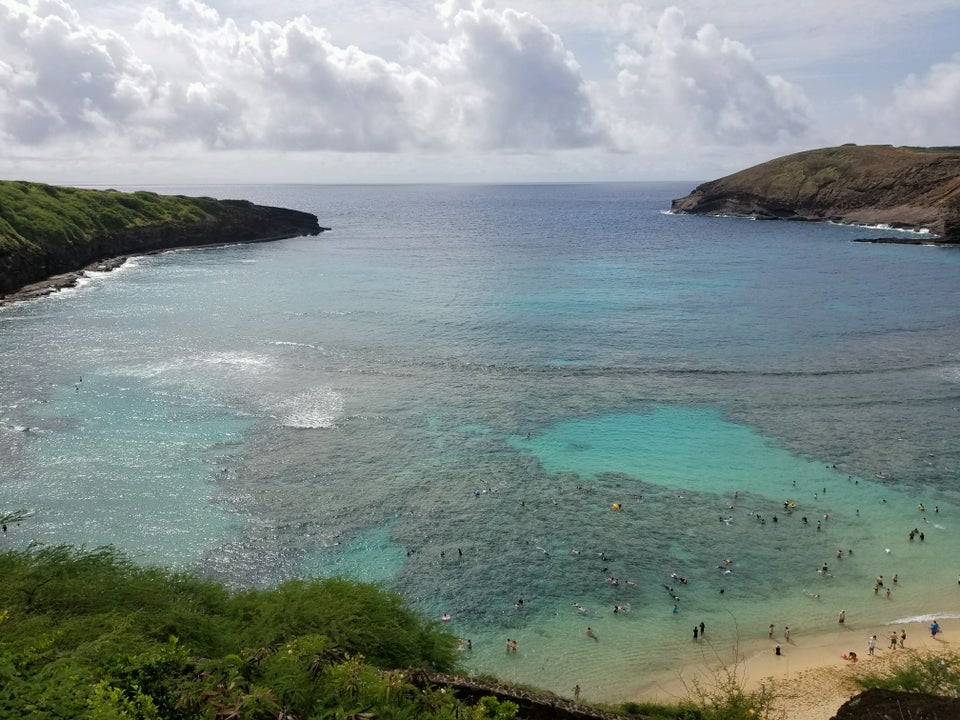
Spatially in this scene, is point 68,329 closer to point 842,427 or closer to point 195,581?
point 195,581

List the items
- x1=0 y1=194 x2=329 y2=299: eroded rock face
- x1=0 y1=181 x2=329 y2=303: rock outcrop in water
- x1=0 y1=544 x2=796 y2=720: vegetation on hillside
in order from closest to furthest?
x1=0 y1=544 x2=796 y2=720: vegetation on hillside, x1=0 y1=194 x2=329 y2=299: eroded rock face, x1=0 y1=181 x2=329 y2=303: rock outcrop in water

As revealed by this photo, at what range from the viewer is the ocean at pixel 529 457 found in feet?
128

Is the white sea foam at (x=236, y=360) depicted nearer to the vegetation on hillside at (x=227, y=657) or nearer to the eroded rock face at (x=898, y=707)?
the vegetation on hillside at (x=227, y=657)

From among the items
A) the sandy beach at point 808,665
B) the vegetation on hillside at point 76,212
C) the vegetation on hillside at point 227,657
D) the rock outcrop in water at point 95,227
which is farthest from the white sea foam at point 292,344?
the sandy beach at point 808,665

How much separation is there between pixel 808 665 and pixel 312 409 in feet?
138

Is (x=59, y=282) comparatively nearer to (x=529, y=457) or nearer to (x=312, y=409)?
(x=312, y=409)

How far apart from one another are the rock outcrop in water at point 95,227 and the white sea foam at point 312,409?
A: 62.4m

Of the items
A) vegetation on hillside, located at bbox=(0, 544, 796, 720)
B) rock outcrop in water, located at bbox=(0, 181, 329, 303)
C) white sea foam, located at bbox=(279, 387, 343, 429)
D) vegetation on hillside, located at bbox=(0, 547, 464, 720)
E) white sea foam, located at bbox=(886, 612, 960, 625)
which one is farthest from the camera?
rock outcrop in water, located at bbox=(0, 181, 329, 303)

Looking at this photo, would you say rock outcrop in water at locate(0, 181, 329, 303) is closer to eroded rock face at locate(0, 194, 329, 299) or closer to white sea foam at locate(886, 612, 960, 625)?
eroded rock face at locate(0, 194, 329, 299)

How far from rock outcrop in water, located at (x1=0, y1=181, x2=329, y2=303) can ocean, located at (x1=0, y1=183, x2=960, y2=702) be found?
58.0 ft

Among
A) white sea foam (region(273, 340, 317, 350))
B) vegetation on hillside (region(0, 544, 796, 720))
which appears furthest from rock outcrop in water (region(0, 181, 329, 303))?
vegetation on hillside (region(0, 544, 796, 720))

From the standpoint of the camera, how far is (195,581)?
1222 inches

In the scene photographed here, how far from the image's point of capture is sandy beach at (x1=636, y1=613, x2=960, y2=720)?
107 ft

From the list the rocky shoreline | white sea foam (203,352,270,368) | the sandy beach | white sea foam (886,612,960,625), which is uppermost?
the rocky shoreline
